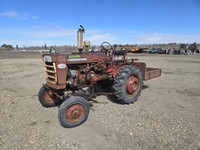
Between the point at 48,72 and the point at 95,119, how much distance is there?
180 cm

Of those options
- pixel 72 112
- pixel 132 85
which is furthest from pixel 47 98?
pixel 132 85

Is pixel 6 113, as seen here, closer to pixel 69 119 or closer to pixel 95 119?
pixel 69 119

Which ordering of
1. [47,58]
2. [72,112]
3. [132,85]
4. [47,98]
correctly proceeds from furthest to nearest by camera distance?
[132,85] < [47,98] < [47,58] < [72,112]

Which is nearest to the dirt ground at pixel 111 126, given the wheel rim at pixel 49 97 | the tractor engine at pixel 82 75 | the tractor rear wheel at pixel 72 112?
the tractor rear wheel at pixel 72 112

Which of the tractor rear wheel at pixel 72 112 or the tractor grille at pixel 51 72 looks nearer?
the tractor rear wheel at pixel 72 112

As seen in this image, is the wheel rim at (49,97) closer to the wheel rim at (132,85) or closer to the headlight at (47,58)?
the headlight at (47,58)

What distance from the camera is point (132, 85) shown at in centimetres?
442

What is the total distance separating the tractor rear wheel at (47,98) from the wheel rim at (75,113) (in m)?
1.31

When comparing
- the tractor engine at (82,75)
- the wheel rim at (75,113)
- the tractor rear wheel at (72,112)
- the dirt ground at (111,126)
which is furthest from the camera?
the tractor engine at (82,75)

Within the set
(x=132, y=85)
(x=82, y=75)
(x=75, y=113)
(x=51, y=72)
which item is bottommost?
(x=75, y=113)

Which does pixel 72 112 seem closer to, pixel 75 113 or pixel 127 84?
pixel 75 113

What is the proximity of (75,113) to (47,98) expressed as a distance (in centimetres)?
142

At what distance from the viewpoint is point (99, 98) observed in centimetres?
503

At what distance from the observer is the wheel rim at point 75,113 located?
3152mm
